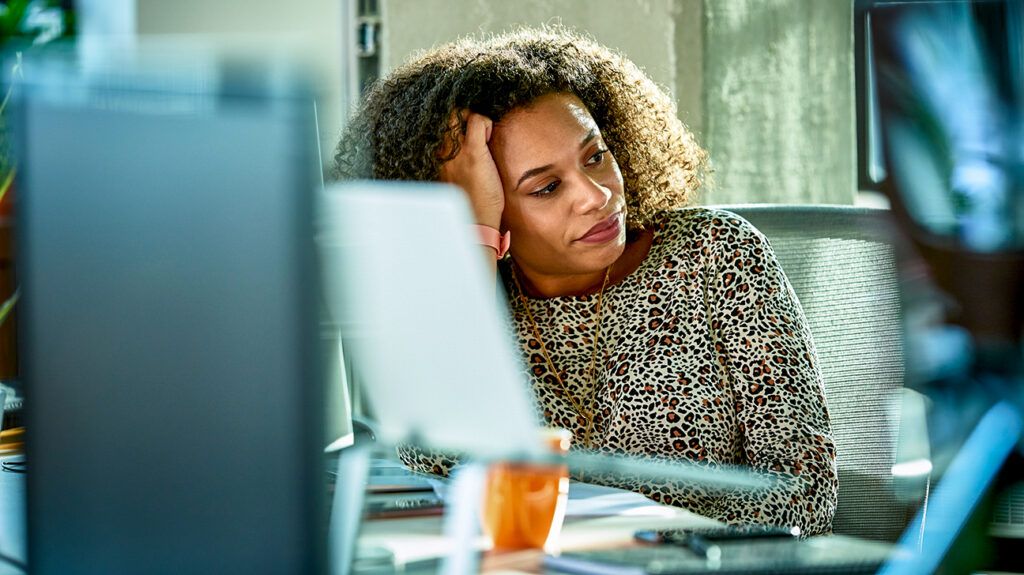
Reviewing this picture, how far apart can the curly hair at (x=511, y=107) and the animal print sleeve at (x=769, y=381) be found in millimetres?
197

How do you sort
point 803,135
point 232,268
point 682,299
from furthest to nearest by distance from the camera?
point 803,135 → point 682,299 → point 232,268

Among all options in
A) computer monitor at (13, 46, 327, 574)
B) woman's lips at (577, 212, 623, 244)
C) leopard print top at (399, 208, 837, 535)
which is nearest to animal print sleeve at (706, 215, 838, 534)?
leopard print top at (399, 208, 837, 535)

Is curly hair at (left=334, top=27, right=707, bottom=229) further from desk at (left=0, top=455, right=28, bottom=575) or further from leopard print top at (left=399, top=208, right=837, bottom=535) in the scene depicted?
desk at (left=0, top=455, right=28, bottom=575)

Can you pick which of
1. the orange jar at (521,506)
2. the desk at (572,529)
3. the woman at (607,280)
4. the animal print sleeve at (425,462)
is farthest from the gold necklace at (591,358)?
the orange jar at (521,506)

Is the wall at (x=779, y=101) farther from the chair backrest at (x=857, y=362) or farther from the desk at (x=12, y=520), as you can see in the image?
the desk at (x=12, y=520)

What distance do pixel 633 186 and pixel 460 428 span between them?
1246mm

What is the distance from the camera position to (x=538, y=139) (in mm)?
1618

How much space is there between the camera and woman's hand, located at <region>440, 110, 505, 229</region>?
1.61 m

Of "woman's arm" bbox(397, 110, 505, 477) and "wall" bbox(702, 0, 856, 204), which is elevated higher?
"wall" bbox(702, 0, 856, 204)

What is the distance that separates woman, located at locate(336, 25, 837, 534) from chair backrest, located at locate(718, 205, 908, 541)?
0.11 meters

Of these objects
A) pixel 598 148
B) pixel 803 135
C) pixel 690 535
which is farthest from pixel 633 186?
pixel 803 135

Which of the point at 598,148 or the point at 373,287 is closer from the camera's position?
the point at 373,287

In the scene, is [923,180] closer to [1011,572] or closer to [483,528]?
[1011,572]

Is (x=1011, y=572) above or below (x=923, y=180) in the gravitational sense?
below
